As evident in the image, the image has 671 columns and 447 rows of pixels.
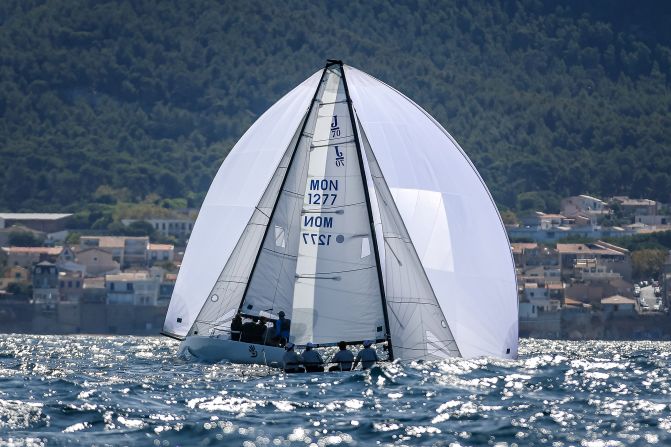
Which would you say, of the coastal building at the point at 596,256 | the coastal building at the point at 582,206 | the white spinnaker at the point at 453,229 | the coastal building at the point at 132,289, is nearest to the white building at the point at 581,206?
the coastal building at the point at 582,206

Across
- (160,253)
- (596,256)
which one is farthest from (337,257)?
(160,253)

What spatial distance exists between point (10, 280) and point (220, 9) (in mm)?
67667

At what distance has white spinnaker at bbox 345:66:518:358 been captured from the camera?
22.0 m

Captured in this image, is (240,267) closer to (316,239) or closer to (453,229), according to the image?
(316,239)

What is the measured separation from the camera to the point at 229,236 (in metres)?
24.0

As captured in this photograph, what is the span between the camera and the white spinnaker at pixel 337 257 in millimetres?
21984

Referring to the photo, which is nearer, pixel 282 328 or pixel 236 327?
pixel 282 328

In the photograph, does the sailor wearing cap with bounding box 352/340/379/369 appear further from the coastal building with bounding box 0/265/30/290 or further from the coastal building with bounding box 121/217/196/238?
the coastal building with bounding box 121/217/196/238

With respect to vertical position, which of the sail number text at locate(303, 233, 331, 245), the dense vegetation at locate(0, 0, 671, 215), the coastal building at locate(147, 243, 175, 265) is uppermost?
the dense vegetation at locate(0, 0, 671, 215)

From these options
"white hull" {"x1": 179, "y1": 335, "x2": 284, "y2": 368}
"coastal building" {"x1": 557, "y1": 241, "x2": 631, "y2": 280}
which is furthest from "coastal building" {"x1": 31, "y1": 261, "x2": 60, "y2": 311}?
"white hull" {"x1": 179, "y1": 335, "x2": 284, "y2": 368}

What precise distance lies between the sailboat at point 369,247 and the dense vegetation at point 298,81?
266 ft

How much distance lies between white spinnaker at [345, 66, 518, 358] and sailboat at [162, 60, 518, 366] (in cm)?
1

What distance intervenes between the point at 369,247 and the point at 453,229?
1.13 meters

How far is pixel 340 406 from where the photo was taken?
56.9 feet
